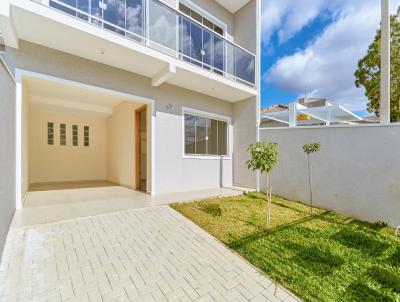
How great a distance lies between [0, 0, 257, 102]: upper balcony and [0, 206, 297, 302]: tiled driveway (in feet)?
13.7

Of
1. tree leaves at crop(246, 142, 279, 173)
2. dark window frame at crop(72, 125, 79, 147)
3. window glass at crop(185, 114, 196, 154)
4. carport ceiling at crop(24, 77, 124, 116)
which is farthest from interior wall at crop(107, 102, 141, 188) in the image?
tree leaves at crop(246, 142, 279, 173)

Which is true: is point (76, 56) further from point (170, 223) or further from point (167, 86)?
point (170, 223)

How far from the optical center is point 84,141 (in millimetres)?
10500

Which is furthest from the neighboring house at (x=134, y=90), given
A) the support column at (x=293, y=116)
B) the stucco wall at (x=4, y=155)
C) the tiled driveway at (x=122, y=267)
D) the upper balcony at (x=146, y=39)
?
the tiled driveway at (x=122, y=267)

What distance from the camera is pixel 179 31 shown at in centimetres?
612

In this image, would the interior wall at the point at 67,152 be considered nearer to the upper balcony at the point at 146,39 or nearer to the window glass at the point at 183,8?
the upper balcony at the point at 146,39

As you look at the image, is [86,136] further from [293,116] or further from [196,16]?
[293,116]

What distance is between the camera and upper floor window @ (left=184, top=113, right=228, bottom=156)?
7.66 metres

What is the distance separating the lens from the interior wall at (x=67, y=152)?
30.1 feet

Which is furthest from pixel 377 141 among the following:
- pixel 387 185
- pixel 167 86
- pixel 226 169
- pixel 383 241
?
pixel 167 86

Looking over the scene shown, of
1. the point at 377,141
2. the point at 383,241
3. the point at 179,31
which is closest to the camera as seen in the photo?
the point at 383,241

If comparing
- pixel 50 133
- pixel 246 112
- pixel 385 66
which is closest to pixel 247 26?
pixel 246 112

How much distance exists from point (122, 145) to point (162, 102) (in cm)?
345

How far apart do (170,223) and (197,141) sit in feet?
13.9
